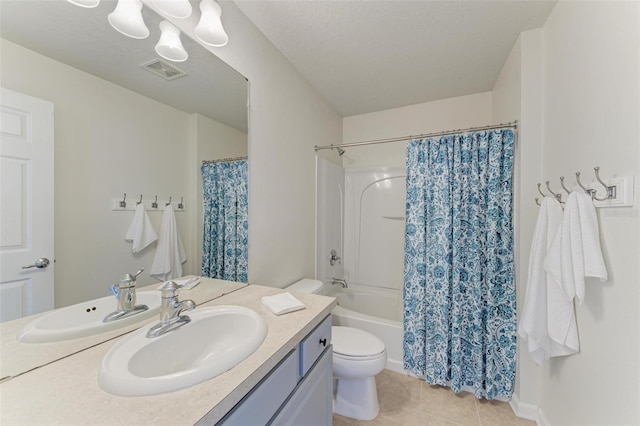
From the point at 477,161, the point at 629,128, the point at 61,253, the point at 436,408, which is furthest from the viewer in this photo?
the point at 477,161

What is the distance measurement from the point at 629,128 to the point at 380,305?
2239 millimetres

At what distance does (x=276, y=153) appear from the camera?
5.69 ft

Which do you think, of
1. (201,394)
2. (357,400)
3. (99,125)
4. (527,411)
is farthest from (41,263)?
(527,411)

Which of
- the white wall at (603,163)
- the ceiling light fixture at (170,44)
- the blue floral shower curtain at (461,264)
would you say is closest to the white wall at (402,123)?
the blue floral shower curtain at (461,264)

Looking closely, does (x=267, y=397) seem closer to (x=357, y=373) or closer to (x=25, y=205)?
(x=25, y=205)

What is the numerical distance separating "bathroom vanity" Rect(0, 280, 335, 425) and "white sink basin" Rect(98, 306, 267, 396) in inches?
0.7

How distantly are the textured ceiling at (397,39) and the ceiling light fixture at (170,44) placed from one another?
0.55 m

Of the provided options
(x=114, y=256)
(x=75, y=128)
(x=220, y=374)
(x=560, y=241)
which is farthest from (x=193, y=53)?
(x=560, y=241)

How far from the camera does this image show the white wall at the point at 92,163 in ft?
2.26

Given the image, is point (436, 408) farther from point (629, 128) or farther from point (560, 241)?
point (629, 128)

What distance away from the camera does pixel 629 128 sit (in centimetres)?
84

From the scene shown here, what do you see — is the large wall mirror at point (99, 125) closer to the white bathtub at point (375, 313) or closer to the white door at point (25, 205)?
the white door at point (25, 205)

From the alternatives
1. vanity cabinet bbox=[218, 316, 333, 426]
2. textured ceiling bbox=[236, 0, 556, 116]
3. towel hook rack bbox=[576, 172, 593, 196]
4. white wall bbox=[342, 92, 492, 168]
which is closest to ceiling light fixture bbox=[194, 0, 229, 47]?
textured ceiling bbox=[236, 0, 556, 116]

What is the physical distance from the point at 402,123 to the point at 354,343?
2.28 meters
